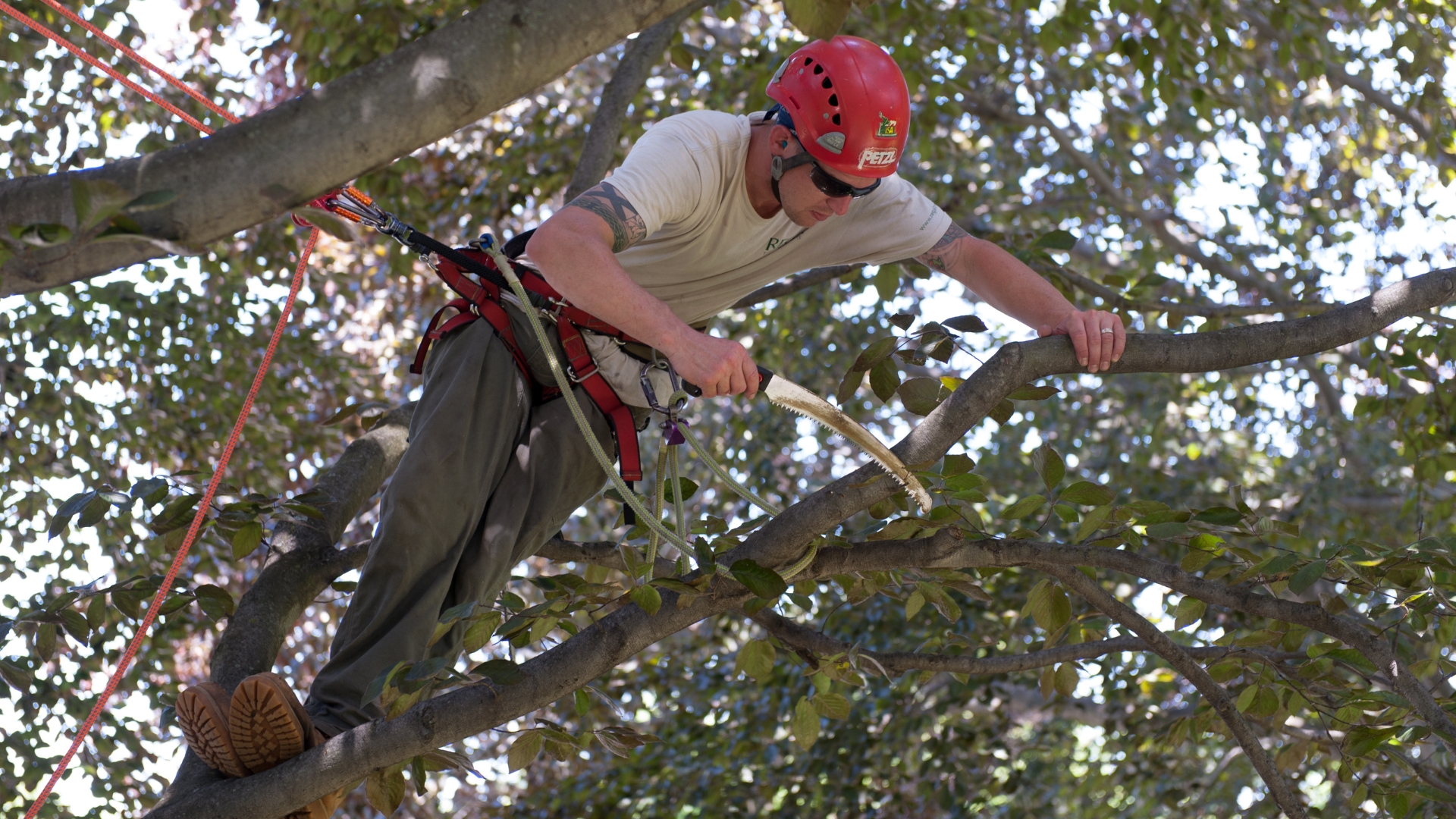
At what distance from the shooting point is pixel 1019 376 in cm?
199

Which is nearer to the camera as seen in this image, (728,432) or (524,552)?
(524,552)

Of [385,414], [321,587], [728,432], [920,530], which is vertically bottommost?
[920,530]

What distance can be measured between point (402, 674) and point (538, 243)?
73 cm

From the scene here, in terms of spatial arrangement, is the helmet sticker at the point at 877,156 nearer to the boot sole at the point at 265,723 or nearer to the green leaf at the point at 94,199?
the boot sole at the point at 265,723

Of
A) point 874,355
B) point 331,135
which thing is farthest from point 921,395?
point 331,135

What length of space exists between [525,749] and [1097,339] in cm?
131

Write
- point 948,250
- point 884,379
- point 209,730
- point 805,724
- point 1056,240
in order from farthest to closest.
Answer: point 1056,240 < point 948,250 < point 805,724 < point 884,379 < point 209,730

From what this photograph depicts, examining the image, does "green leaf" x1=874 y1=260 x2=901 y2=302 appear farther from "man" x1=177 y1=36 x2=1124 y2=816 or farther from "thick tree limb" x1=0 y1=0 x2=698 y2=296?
"thick tree limb" x1=0 y1=0 x2=698 y2=296

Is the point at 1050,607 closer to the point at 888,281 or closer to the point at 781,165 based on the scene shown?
Answer: the point at 781,165

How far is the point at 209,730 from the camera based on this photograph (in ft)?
6.15

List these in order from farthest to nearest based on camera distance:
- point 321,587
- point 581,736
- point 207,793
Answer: point 321,587 → point 581,736 → point 207,793

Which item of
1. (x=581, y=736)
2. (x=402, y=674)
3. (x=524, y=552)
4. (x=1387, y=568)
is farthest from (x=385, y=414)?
(x=1387, y=568)

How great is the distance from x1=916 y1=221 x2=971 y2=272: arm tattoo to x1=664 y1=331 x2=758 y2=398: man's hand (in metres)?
0.88

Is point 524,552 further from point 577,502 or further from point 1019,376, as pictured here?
point 1019,376
